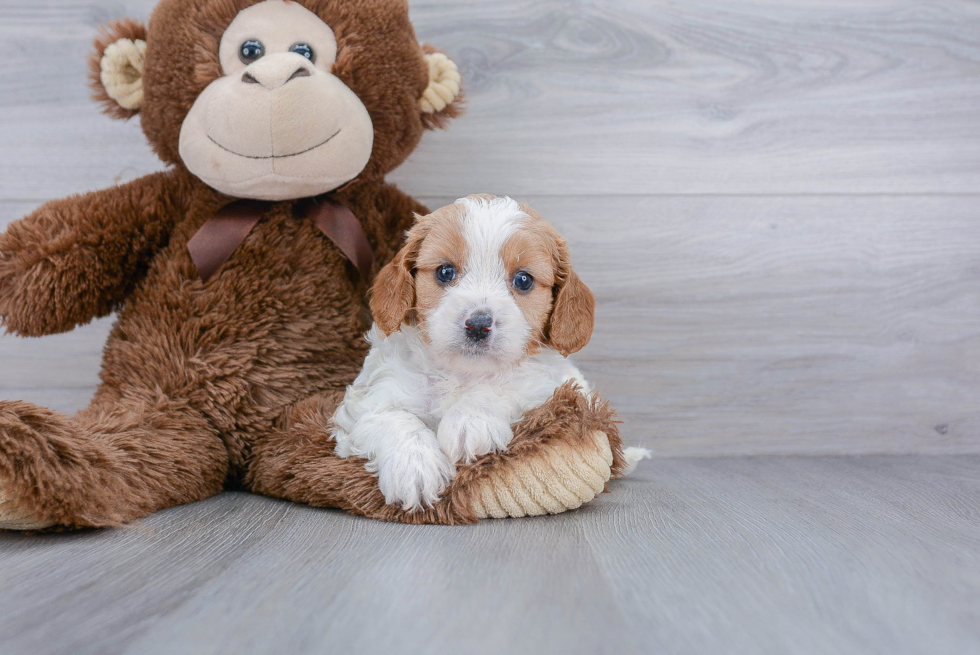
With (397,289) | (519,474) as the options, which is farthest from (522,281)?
(519,474)

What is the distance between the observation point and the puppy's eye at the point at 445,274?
3.70ft

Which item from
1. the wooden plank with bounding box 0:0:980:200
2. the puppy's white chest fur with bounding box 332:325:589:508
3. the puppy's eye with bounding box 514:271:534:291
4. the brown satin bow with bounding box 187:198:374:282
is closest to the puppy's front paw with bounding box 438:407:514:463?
the puppy's white chest fur with bounding box 332:325:589:508

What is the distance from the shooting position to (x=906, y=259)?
172cm

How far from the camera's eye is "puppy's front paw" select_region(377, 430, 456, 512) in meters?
1.02

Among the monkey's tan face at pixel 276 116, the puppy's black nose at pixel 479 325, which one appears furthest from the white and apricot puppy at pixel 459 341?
the monkey's tan face at pixel 276 116

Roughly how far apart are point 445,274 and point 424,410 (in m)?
0.23

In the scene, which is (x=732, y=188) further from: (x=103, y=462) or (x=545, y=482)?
(x=103, y=462)

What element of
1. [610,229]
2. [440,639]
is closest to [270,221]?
[610,229]

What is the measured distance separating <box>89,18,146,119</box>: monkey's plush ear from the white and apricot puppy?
0.63 meters

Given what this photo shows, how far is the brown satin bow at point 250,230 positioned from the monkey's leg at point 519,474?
38cm

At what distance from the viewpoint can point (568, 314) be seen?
116cm

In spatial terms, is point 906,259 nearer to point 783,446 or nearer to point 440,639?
point 783,446

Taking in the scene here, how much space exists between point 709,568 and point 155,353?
97cm

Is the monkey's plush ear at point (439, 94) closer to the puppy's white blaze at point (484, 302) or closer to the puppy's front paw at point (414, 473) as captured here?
the puppy's white blaze at point (484, 302)
